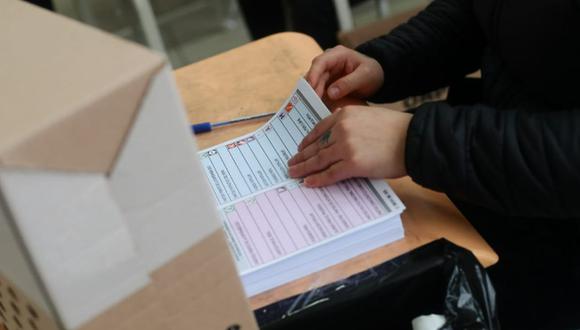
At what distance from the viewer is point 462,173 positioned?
0.68 metres

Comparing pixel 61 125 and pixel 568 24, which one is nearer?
pixel 61 125

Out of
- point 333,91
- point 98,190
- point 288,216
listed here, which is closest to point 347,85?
point 333,91

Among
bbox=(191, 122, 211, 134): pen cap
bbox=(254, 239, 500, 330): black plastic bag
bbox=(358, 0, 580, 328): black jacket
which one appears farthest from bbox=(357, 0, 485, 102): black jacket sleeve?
bbox=(254, 239, 500, 330): black plastic bag

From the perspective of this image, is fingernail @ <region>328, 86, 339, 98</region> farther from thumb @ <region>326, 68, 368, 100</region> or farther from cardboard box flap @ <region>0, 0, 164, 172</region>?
cardboard box flap @ <region>0, 0, 164, 172</region>

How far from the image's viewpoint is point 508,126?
68cm

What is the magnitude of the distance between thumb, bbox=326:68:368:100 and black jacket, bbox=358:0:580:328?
0.05m

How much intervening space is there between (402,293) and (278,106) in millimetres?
357

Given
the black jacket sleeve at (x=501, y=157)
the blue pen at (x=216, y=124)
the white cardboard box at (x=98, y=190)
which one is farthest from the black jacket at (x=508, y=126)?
the white cardboard box at (x=98, y=190)

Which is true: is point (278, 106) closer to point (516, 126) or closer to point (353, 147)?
point (353, 147)

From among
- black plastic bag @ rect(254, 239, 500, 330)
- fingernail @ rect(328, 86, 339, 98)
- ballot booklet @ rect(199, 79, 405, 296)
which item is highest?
fingernail @ rect(328, 86, 339, 98)

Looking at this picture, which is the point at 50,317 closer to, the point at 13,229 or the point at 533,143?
the point at 13,229

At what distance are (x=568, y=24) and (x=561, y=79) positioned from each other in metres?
0.07

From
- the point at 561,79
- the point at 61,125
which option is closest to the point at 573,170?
the point at 561,79

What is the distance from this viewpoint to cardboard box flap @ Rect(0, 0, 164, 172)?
0.37 metres
